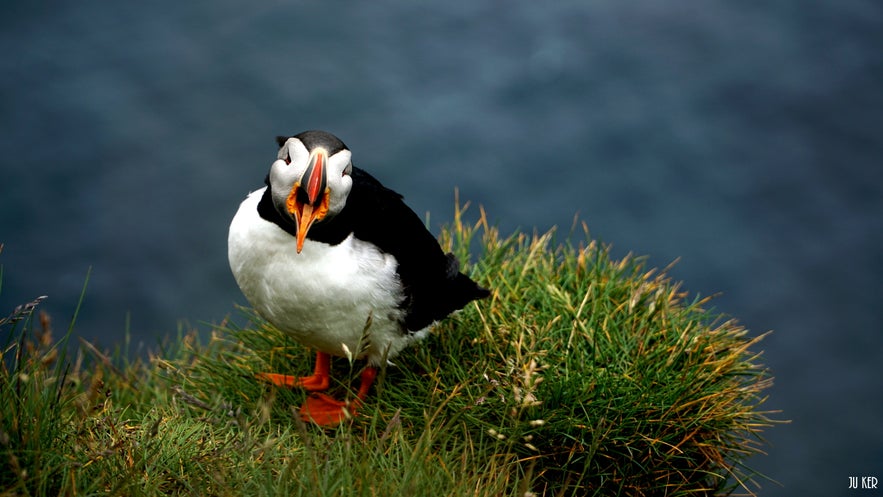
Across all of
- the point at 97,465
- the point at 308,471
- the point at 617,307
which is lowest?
the point at 97,465

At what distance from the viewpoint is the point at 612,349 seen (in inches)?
151

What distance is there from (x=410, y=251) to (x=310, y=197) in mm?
811

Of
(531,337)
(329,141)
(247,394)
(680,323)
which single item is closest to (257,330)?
(247,394)

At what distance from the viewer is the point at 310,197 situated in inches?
108

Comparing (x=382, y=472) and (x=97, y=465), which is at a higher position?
(x=382, y=472)

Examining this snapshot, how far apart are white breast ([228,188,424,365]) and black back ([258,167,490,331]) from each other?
5 cm

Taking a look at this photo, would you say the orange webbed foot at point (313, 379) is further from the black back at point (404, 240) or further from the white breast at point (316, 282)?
the black back at point (404, 240)

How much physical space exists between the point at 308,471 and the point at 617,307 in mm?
2025

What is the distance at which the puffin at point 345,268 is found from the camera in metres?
3.19

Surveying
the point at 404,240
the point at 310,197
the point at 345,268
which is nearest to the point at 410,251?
the point at 404,240

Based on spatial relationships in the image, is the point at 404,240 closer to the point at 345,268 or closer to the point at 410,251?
the point at 410,251

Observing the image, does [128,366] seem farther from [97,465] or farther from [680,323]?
[680,323]

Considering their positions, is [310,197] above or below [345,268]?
above

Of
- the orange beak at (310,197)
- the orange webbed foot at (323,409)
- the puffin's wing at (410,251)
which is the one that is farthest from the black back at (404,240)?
the orange webbed foot at (323,409)
